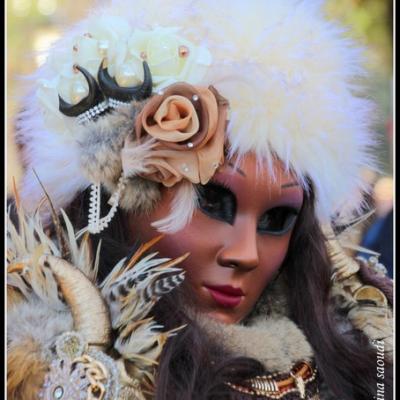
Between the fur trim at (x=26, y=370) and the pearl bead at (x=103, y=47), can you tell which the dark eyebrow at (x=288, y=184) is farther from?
the fur trim at (x=26, y=370)

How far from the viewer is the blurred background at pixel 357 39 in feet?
5.71

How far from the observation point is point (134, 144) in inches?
66.6

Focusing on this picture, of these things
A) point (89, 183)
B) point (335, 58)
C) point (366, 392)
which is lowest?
point (366, 392)

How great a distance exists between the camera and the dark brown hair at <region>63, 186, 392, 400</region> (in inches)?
67.5

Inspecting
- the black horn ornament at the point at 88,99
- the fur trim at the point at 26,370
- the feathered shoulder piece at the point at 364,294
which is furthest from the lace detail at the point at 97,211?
the feathered shoulder piece at the point at 364,294

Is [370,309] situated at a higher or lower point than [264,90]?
lower

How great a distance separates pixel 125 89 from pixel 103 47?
0.10 meters

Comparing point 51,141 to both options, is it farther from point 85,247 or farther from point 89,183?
point 85,247

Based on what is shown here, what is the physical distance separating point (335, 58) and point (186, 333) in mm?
663

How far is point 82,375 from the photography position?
→ 1691 millimetres

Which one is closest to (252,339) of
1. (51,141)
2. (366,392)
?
(366,392)

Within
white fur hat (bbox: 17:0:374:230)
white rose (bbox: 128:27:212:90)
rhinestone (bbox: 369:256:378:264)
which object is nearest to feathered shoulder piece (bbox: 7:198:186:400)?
white fur hat (bbox: 17:0:374:230)

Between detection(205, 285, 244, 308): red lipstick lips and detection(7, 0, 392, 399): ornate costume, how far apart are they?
2.6 inches

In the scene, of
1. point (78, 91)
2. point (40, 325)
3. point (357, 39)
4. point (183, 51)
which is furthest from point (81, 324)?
point (357, 39)
